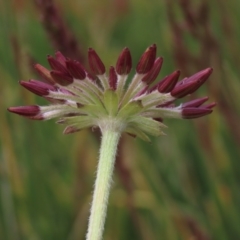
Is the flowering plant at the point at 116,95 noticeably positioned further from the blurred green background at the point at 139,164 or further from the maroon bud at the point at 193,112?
the blurred green background at the point at 139,164

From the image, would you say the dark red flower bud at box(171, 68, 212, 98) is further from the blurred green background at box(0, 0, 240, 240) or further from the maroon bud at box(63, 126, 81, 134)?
the blurred green background at box(0, 0, 240, 240)

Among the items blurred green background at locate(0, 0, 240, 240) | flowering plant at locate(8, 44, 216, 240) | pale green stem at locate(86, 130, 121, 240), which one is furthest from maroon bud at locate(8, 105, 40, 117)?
blurred green background at locate(0, 0, 240, 240)

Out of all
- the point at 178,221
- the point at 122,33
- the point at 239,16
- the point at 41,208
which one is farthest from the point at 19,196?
the point at 122,33

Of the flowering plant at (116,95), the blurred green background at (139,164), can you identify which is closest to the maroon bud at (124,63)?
the flowering plant at (116,95)

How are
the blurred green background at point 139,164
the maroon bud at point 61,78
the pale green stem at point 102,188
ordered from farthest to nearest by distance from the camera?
1. the blurred green background at point 139,164
2. the maroon bud at point 61,78
3. the pale green stem at point 102,188

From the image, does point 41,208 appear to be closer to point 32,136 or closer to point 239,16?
point 32,136

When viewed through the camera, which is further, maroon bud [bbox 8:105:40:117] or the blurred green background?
the blurred green background

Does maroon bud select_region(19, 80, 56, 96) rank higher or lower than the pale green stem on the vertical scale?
higher

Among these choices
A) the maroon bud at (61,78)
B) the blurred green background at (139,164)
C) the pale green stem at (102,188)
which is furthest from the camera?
the blurred green background at (139,164)
